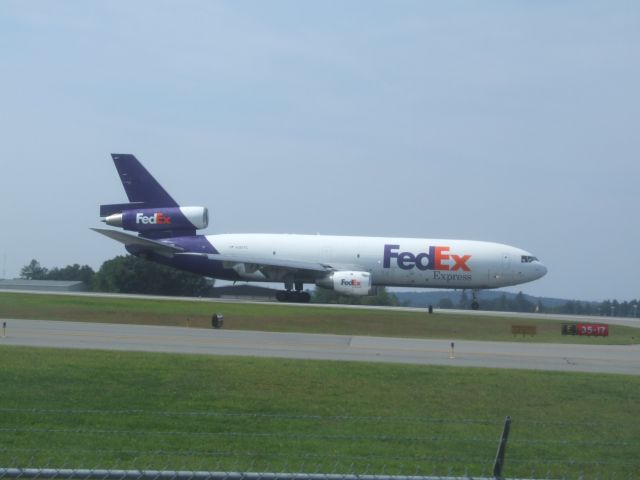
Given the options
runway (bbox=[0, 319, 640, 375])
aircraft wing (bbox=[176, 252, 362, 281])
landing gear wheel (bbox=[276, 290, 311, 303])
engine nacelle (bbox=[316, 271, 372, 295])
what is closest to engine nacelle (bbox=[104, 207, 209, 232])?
aircraft wing (bbox=[176, 252, 362, 281])

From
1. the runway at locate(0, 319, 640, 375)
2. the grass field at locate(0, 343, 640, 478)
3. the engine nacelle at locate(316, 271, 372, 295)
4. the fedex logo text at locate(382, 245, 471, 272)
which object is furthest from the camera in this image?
the fedex logo text at locate(382, 245, 471, 272)

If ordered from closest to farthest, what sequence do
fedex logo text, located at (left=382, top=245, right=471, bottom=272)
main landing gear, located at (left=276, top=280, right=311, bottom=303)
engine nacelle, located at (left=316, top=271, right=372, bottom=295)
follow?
engine nacelle, located at (left=316, top=271, right=372, bottom=295), fedex logo text, located at (left=382, top=245, right=471, bottom=272), main landing gear, located at (left=276, top=280, right=311, bottom=303)

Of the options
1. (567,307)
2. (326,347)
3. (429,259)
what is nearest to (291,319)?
(326,347)

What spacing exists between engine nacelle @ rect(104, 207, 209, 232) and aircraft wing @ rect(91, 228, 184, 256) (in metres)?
1.30

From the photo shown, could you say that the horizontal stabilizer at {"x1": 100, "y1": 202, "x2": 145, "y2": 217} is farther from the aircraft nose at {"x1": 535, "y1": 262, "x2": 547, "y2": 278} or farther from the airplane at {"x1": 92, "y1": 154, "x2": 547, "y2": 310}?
the aircraft nose at {"x1": 535, "y1": 262, "x2": 547, "y2": 278}

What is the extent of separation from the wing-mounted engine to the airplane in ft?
0.21

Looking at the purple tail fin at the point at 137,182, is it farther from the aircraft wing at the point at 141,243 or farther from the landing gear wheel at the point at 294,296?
the landing gear wheel at the point at 294,296

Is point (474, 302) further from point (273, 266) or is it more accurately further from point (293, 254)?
point (273, 266)

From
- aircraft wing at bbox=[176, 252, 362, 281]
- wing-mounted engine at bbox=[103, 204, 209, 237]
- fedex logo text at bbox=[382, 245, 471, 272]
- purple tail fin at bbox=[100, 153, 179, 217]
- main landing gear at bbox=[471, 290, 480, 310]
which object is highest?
purple tail fin at bbox=[100, 153, 179, 217]

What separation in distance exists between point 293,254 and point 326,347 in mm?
28356

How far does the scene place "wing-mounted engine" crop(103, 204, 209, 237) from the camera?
54.4 meters

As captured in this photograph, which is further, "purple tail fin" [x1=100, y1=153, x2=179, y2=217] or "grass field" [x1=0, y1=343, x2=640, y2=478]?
"purple tail fin" [x1=100, y1=153, x2=179, y2=217]

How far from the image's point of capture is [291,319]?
38.0 m

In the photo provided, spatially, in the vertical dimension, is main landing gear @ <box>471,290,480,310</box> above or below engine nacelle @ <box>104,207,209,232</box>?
below
